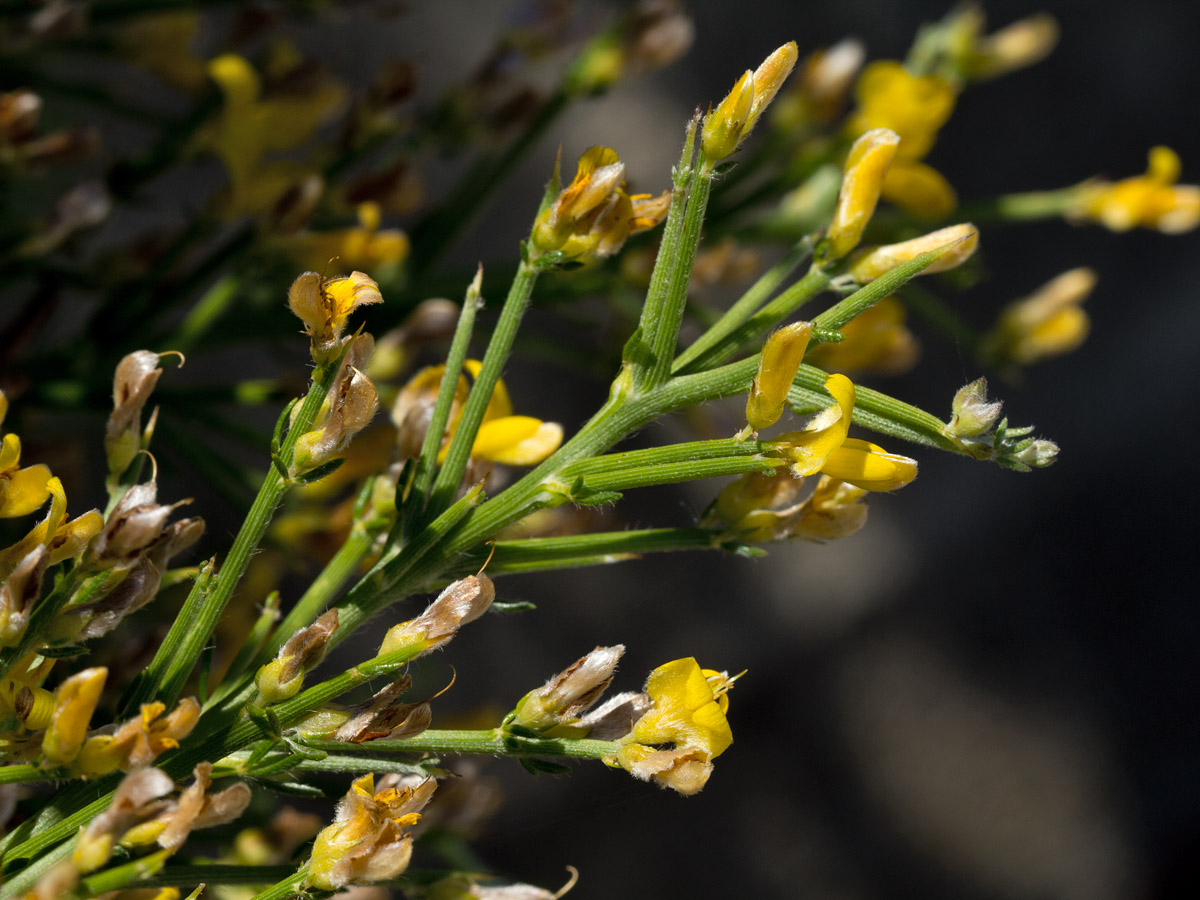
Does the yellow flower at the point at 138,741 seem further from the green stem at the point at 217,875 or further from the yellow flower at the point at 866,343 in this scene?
the yellow flower at the point at 866,343

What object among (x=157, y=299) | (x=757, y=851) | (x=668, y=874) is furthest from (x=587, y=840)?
(x=157, y=299)

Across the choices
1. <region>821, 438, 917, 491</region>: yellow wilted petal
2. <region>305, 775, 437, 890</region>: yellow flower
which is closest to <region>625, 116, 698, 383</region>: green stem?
<region>821, 438, 917, 491</region>: yellow wilted petal

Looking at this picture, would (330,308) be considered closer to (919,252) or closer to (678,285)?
(678,285)

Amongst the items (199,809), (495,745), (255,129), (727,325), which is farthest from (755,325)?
(255,129)

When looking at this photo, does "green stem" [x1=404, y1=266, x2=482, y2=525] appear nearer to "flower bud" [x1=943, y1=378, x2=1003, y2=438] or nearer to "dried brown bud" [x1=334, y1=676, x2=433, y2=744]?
"dried brown bud" [x1=334, y1=676, x2=433, y2=744]

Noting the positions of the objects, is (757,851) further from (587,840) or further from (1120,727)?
(1120,727)

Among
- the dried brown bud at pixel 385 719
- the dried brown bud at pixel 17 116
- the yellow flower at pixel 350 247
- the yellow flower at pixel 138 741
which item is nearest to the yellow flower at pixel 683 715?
the dried brown bud at pixel 385 719
